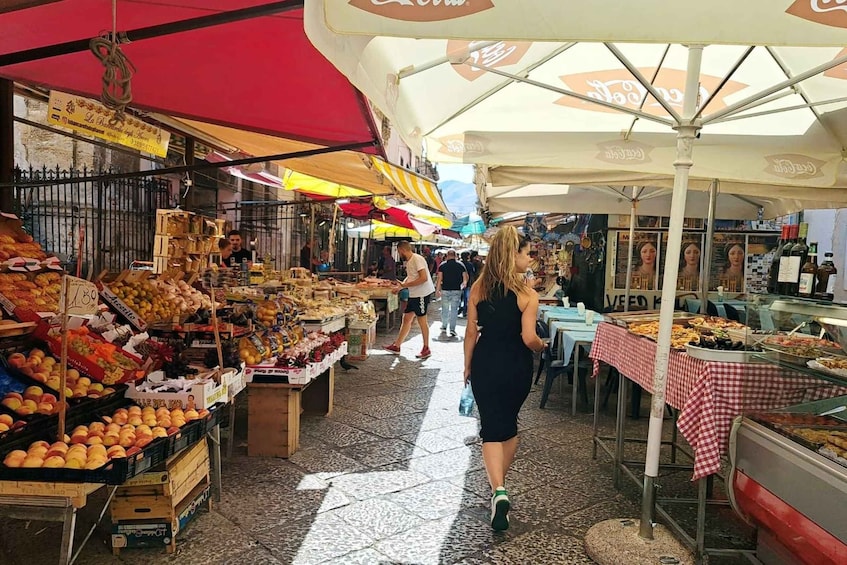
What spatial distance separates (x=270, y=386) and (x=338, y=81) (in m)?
2.65

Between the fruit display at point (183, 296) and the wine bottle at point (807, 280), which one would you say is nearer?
the wine bottle at point (807, 280)

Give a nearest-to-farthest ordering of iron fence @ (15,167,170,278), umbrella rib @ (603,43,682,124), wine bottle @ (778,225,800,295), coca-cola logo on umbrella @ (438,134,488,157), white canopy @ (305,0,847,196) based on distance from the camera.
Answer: umbrella rib @ (603,43,682,124) → wine bottle @ (778,225,800,295) → white canopy @ (305,0,847,196) → coca-cola logo on umbrella @ (438,134,488,157) → iron fence @ (15,167,170,278)

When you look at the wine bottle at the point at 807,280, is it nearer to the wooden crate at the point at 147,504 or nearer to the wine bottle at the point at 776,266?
the wine bottle at the point at 776,266

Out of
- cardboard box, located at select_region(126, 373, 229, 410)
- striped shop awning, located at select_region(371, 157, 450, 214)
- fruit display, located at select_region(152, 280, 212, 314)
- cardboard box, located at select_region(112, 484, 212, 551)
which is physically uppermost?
striped shop awning, located at select_region(371, 157, 450, 214)

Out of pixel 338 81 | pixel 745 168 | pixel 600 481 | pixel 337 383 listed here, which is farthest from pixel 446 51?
pixel 337 383

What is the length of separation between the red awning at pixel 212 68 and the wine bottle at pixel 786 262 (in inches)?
117

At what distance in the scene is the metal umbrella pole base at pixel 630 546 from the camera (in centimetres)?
354

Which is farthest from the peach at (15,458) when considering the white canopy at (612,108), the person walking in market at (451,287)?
the person walking in market at (451,287)

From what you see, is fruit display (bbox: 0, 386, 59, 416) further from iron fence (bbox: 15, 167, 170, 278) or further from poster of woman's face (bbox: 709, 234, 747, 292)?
poster of woman's face (bbox: 709, 234, 747, 292)

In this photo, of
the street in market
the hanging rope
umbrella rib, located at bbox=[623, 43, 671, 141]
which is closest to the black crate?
the street in market

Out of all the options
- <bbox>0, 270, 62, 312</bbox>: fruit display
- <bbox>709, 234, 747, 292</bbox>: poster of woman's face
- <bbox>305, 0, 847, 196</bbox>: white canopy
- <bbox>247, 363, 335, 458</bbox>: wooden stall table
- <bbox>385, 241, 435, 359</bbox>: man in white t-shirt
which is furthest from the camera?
<bbox>709, 234, 747, 292</bbox>: poster of woman's face

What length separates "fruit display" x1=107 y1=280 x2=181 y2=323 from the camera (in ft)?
18.1

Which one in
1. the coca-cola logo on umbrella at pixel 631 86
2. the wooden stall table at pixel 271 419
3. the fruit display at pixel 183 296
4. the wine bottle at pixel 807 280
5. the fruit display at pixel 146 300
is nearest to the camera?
the wine bottle at pixel 807 280

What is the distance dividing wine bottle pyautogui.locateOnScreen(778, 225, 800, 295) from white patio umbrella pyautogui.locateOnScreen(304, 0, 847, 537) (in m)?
0.76
